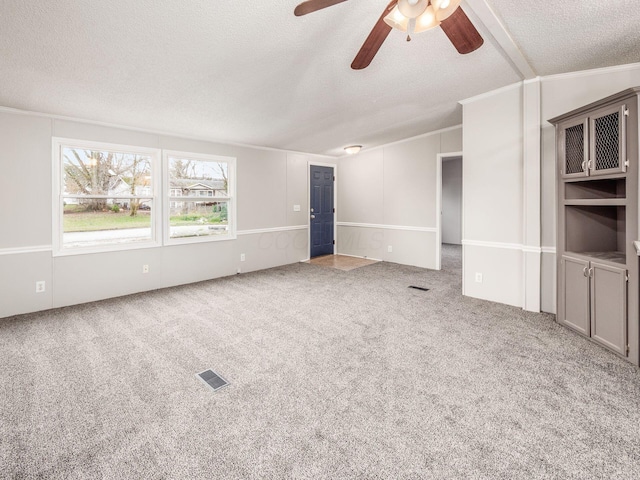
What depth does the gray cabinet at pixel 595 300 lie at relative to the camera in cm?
246

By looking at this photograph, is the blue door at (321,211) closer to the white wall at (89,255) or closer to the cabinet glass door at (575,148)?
the white wall at (89,255)

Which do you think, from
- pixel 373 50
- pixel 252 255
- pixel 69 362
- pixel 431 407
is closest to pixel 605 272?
pixel 431 407

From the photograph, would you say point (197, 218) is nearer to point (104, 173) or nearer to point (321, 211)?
point (104, 173)

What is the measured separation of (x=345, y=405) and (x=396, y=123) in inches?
165

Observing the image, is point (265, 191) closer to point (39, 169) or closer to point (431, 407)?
point (39, 169)

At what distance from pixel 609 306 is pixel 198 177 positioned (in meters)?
5.54

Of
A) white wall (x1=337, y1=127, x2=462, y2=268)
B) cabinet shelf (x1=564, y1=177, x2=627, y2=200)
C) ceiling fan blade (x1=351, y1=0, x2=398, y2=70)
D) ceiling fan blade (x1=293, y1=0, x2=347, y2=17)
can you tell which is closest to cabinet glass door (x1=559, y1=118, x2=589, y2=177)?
cabinet shelf (x1=564, y1=177, x2=627, y2=200)

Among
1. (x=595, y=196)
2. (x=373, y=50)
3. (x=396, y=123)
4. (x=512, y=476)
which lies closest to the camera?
(x=512, y=476)

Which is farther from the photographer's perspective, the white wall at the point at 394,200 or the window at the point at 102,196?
the white wall at the point at 394,200

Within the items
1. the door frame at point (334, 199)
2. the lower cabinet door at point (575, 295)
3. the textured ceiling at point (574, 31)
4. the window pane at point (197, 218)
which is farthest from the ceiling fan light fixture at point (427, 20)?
the door frame at point (334, 199)

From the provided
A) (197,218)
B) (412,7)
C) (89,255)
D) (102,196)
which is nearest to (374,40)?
(412,7)

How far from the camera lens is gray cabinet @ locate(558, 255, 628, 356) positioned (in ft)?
8.06

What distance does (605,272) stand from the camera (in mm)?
2588

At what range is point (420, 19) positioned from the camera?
5.66 ft
